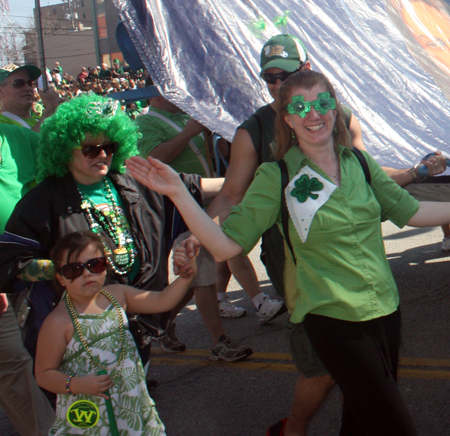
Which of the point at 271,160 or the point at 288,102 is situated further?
the point at 271,160

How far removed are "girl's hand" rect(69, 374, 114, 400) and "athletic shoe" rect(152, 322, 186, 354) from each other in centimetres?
224

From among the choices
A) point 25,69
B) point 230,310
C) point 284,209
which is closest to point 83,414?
point 284,209

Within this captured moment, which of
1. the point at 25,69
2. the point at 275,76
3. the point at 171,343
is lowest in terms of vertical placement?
the point at 171,343

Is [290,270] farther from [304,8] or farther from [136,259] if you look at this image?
[304,8]

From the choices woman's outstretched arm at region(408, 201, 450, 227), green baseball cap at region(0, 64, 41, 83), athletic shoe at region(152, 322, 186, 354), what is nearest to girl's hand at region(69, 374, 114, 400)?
woman's outstretched arm at region(408, 201, 450, 227)

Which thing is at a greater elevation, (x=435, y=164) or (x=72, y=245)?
(x=435, y=164)

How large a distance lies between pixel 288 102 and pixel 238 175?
0.61 m

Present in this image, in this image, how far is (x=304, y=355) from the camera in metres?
2.56

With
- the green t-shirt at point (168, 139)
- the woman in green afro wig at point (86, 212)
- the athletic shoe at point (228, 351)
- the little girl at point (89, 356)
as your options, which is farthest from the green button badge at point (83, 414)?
the green t-shirt at point (168, 139)

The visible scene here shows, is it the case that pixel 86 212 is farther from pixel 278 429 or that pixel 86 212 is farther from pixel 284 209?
pixel 278 429

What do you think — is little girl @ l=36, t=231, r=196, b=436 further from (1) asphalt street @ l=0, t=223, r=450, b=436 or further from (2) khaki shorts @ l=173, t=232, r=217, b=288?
(2) khaki shorts @ l=173, t=232, r=217, b=288

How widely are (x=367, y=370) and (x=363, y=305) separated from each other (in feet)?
0.78

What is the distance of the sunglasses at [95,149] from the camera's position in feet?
8.58

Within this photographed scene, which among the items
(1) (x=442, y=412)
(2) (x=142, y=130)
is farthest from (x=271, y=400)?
(2) (x=142, y=130)
